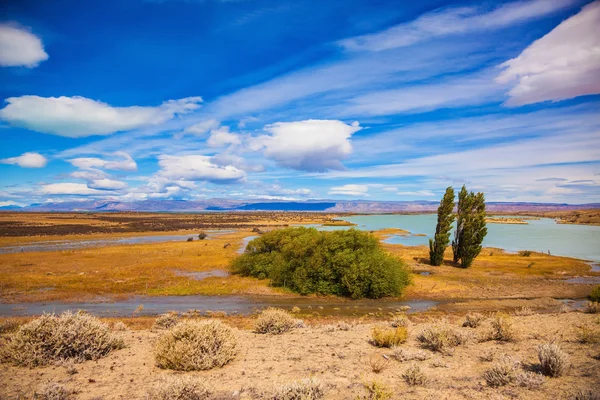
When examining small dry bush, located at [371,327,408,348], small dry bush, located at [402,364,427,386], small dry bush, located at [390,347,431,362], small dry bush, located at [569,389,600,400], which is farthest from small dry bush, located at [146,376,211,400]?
small dry bush, located at [569,389,600,400]

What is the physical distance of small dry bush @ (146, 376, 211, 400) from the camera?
7270 millimetres

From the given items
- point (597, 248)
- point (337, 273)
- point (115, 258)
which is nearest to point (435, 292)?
point (337, 273)

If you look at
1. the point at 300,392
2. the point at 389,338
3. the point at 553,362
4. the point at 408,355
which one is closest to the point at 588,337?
the point at 553,362

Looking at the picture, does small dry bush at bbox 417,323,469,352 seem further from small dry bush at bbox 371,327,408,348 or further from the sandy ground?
small dry bush at bbox 371,327,408,348

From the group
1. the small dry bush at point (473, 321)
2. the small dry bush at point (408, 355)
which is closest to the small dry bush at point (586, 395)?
the small dry bush at point (408, 355)

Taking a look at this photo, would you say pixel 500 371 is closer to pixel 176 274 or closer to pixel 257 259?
pixel 257 259

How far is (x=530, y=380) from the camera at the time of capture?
7.93 metres

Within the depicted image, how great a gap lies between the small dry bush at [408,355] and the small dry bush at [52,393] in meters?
9.39

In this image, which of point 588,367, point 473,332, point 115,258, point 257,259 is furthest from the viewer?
point 115,258

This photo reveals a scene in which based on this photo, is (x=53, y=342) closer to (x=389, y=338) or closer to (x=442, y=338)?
(x=389, y=338)

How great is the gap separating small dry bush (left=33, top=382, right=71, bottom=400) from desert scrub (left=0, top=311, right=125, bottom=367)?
2.44 m

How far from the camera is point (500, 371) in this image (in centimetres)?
828

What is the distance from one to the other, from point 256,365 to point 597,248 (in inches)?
3018

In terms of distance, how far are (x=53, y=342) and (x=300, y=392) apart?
8.64 metres
